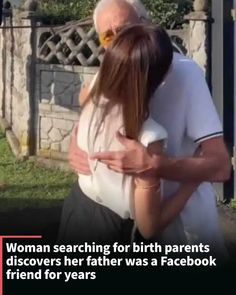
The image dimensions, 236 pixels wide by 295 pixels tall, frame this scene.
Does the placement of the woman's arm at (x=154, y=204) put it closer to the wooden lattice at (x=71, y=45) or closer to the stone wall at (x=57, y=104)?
the wooden lattice at (x=71, y=45)

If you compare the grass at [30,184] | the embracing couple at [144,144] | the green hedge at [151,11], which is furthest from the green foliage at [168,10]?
the embracing couple at [144,144]

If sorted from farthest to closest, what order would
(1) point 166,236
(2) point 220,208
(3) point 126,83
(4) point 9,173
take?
(4) point 9,173 → (2) point 220,208 → (1) point 166,236 → (3) point 126,83

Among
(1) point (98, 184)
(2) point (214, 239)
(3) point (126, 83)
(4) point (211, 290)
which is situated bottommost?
(4) point (211, 290)

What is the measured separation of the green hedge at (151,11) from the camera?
8.68 metres

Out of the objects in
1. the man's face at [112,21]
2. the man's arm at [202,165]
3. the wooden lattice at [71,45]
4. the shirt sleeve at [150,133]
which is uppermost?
the wooden lattice at [71,45]

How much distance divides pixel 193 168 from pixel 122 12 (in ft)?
1.86

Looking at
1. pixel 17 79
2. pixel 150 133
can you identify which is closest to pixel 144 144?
pixel 150 133

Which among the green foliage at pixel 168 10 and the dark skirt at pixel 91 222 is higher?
the green foliage at pixel 168 10

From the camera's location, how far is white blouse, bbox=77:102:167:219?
2586 millimetres

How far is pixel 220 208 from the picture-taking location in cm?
670

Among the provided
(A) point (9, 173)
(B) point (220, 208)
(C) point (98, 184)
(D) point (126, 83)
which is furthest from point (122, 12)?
(A) point (9, 173)

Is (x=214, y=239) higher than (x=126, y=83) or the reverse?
the reverse

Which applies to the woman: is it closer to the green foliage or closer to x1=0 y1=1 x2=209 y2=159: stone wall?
x1=0 y1=1 x2=209 y2=159: stone wall

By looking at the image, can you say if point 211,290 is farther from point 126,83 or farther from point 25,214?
point 25,214
